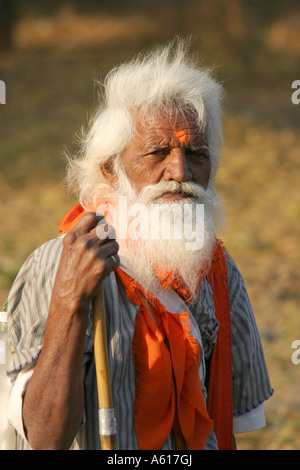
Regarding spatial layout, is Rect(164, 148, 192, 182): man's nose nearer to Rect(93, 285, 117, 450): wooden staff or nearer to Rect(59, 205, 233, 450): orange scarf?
Rect(59, 205, 233, 450): orange scarf

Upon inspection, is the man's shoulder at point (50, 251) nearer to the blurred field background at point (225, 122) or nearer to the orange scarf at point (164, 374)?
the orange scarf at point (164, 374)

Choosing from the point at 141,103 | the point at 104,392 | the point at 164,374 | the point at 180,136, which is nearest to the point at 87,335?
the point at 104,392

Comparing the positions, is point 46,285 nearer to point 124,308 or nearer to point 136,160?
point 124,308

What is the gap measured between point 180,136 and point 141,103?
9.8 inches

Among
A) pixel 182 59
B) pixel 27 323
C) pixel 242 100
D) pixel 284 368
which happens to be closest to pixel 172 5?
pixel 242 100

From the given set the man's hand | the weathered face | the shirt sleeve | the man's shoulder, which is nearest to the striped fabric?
the man's shoulder

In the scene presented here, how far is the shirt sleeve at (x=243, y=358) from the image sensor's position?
134 inches

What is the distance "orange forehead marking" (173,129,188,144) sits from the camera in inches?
120

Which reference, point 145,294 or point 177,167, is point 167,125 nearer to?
point 177,167

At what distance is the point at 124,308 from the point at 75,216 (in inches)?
20.7

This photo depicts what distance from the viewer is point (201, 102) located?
3.17m

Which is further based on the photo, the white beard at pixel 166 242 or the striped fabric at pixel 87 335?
the white beard at pixel 166 242

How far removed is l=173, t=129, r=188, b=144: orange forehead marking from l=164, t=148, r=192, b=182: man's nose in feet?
0.14

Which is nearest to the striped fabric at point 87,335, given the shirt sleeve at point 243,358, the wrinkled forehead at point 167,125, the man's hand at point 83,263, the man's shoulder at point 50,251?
the man's shoulder at point 50,251
